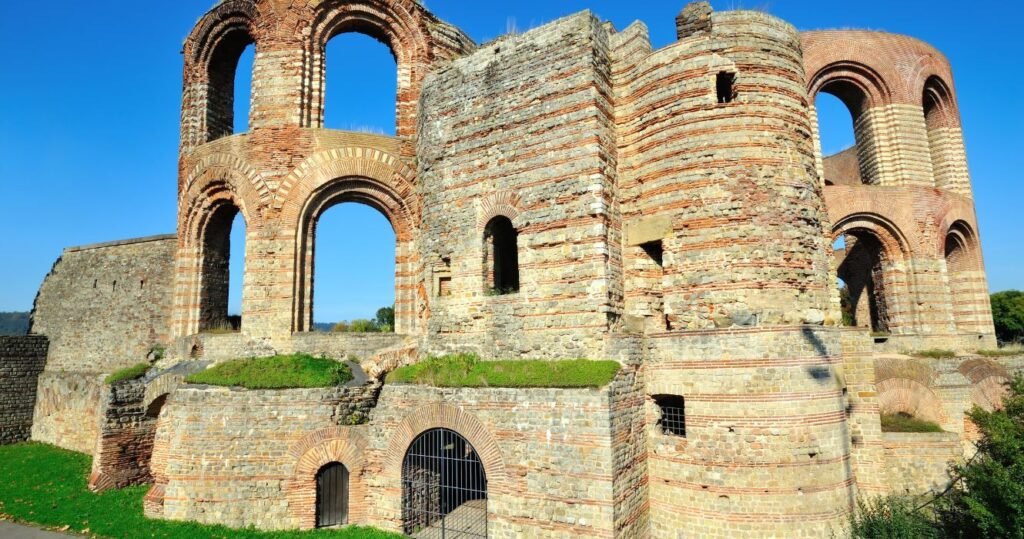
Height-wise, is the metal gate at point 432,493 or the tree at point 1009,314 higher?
the tree at point 1009,314

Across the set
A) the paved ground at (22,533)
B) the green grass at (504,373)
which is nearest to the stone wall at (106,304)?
the paved ground at (22,533)

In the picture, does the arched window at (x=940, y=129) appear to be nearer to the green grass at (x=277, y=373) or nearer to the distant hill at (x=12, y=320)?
the green grass at (x=277, y=373)

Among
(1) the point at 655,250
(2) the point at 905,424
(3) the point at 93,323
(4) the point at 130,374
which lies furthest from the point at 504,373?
(3) the point at 93,323

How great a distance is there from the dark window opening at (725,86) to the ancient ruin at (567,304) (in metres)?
0.04

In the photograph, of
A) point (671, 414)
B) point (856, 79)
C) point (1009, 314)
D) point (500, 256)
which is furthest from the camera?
point (1009, 314)

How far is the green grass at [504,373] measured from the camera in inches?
341

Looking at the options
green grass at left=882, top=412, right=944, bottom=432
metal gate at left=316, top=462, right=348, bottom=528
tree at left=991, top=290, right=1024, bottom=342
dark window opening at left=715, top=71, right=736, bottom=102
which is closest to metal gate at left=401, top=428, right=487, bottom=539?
metal gate at left=316, top=462, right=348, bottom=528

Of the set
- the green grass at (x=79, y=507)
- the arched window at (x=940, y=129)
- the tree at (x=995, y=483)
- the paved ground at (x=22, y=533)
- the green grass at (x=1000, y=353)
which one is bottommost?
the paved ground at (x=22, y=533)

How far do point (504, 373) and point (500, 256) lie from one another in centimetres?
286

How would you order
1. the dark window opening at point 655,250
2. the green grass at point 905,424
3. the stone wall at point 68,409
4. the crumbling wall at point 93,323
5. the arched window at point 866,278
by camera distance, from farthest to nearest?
the crumbling wall at point 93,323, the stone wall at point 68,409, the arched window at point 866,278, the green grass at point 905,424, the dark window opening at point 655,250

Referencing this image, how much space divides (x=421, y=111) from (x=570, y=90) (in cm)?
381

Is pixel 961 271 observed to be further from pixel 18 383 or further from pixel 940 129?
pixel 18 383

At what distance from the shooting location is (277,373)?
10.6 metres

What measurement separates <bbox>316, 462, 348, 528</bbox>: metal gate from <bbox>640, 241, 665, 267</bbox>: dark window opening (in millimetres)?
6480
